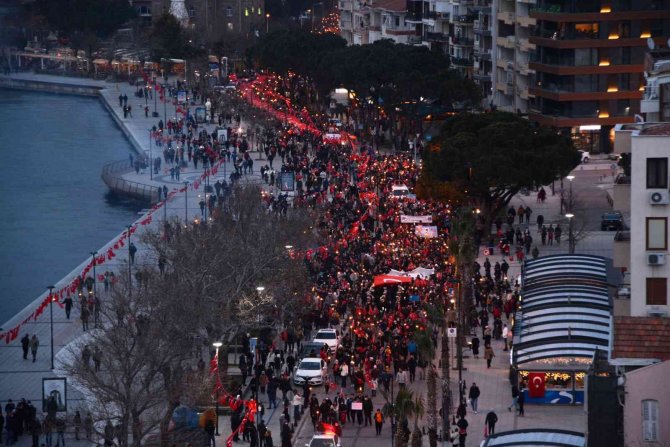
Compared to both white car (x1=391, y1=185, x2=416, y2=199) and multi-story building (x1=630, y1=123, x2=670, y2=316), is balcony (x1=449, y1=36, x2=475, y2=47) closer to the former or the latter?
white car (x1=391, y1=185, x2=416, y2=199)

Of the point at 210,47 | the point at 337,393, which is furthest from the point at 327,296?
the point at 210,47

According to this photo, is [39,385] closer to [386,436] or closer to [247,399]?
[247,399]

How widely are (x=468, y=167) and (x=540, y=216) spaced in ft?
10.0

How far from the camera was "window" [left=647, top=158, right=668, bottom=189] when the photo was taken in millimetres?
37938

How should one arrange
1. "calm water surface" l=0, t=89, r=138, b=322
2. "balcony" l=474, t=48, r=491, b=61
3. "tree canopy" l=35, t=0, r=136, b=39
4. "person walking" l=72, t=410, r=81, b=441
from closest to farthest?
"person walking" l=72, t=410, r=81, b=441 < "calm water surface" l=0, t=89, r=138, b=322 < "balcony" l=474, t=48, r=491, b=61 < "tree canopy" l=35, t=0, r=136, b=39

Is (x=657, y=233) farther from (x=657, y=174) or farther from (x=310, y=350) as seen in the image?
(x=310, y=350)

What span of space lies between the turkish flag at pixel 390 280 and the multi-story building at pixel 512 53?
1616 inches

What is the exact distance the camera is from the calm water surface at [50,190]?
76.9 meters

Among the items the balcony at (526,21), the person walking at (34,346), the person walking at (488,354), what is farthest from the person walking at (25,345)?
the balcony at (526,21)

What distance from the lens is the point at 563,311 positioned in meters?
47.1

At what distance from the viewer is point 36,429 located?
40.7 meters

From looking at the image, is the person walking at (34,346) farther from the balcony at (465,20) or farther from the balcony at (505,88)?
the balcony at (465,20)

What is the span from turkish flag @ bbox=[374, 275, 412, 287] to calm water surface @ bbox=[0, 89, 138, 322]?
1482cm

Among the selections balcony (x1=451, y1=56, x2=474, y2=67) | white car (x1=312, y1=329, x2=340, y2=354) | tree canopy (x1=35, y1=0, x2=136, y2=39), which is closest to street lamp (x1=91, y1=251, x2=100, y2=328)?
white car (x1=312, y1=329, x2=340, y2=354)
